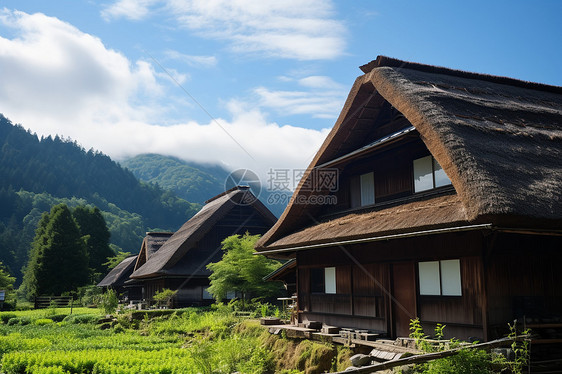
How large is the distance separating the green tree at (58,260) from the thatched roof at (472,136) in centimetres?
4015

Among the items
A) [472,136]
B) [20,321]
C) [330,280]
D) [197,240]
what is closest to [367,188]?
[330,280]

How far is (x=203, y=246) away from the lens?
29.8 metres

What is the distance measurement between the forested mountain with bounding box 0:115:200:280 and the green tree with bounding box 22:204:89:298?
51.3 meters

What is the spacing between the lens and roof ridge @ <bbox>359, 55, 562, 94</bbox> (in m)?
14.6

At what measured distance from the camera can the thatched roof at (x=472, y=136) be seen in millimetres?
9117

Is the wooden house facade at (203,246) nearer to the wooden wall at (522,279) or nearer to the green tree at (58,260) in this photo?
the wooden wall at (522,279)

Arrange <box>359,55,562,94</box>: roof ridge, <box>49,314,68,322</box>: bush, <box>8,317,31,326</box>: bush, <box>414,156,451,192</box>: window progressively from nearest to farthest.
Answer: <box>414,156,451,192</box>: window < <box>359,55,562,94</box>: roof ridge < <box>8,317,31,326</box>: bush < <box>49,314,68,322</box>: bush

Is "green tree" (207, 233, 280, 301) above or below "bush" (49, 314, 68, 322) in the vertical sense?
above

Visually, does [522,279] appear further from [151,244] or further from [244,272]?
[151,244]

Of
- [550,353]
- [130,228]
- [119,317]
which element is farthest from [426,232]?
[130,228]

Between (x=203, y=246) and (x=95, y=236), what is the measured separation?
40.4 meters

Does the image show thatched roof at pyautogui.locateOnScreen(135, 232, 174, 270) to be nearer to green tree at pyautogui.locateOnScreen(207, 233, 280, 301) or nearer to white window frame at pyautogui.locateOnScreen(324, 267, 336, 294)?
green tree at pyautogui.locateOnScreen(207, 233, 280, 301)

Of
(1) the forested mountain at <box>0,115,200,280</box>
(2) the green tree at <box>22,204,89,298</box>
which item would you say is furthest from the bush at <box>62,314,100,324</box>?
(1) the forested mountain at <box>0,115,200,280</box>

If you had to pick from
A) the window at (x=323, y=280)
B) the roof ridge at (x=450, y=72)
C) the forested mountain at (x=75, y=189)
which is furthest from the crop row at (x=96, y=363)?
the forested mountain at (x=75, y=189)
